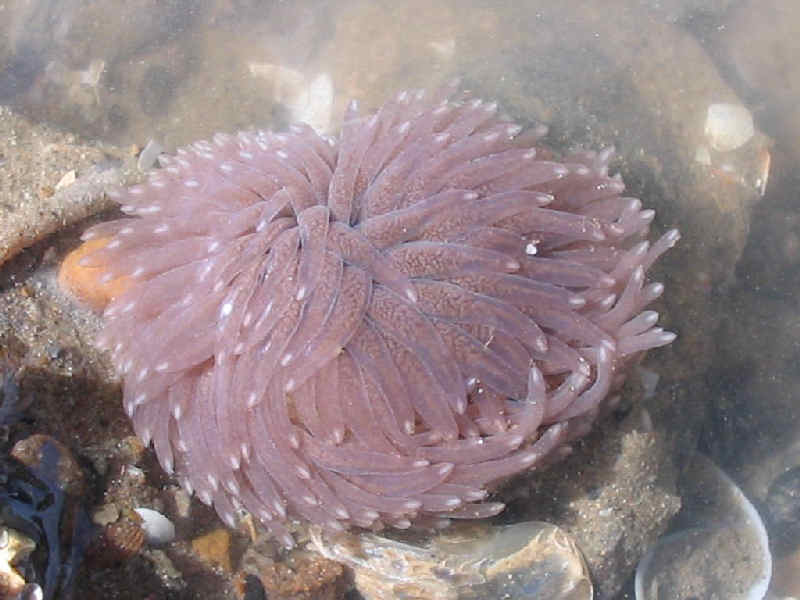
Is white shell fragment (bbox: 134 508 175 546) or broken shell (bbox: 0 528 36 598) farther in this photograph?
Answer: white shell fragment (bbox: 134 508 175 546)

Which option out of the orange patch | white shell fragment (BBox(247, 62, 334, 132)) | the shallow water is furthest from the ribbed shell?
white shell fragment (BBox(247, 62, 334, 132))

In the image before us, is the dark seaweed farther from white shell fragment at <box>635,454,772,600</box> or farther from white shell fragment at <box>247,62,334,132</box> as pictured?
white shell fragment at <box>635,454,772,600</box>

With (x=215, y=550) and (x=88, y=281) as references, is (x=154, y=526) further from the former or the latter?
(x=88, y=281)

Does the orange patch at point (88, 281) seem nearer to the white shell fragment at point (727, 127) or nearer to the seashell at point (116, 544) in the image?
the seashell at point (116, 544)

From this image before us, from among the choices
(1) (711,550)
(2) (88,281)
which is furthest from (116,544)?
(1) (711,550)

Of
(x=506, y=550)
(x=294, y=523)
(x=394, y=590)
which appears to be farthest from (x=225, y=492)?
(x=506, y=550)

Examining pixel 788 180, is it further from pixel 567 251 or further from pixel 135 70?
pixel 135 70
